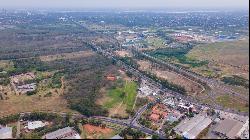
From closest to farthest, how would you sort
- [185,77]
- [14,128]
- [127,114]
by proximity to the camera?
[14,128] < [127,114] < [185,77]

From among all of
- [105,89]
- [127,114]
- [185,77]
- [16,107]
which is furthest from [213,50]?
[16,107]

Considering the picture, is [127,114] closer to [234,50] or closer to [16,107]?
[16,107]

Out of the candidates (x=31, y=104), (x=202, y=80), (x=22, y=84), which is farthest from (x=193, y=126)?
(x=22, y=84)

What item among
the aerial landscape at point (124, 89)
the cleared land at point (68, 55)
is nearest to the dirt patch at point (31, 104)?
the aerial landscape at point (124, 89)

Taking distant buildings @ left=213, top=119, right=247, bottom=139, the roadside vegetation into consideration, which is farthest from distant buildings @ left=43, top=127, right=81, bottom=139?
the roadside vegetation

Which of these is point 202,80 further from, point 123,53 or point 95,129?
point 123,53

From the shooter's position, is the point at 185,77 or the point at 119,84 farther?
the point at 185,77
